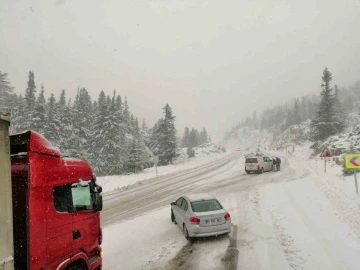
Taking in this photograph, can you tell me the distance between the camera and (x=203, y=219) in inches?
440

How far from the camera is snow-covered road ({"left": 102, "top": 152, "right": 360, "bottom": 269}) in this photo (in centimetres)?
909

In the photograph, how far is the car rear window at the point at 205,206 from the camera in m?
11.7

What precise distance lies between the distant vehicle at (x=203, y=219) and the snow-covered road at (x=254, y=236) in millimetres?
391

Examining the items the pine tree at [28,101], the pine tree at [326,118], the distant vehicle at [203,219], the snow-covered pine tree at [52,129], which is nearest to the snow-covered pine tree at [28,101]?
the pine tree at [28,101]

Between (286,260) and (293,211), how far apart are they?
632cm

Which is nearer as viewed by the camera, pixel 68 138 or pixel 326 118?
pixel 68 138

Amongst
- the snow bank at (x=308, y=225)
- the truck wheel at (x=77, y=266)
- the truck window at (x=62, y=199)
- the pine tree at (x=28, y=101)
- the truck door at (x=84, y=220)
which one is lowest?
the snow bank at (x=308, y=225)

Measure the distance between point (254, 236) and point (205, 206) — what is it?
212cm

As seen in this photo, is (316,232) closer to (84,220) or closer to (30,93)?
(84,220)

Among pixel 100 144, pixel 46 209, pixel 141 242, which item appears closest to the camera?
pixel 46 209

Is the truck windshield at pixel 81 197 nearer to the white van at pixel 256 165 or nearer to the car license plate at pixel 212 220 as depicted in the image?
the car license plate at pixel 212 220

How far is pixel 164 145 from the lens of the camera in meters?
54.8

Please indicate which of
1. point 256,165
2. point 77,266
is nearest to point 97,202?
point 77,266

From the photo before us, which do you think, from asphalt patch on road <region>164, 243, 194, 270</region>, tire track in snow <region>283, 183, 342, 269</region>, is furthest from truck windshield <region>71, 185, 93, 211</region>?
tire track in snow <region>283, 183, 342, 269</region>
